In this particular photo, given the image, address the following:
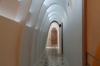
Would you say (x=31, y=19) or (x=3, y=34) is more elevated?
(x=31, y=19)

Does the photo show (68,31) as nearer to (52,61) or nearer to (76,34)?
(76,34)

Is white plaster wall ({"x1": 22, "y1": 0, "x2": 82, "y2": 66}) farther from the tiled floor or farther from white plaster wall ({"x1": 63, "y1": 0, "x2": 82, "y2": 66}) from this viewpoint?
the tiled floor

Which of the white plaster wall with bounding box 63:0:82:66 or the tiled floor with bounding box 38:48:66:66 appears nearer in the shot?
the white plaster wall with bounding box 63:0:82:66

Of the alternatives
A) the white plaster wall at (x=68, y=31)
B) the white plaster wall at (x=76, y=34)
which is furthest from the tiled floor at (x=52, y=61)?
the white plaster wall at (x=76, y=34)

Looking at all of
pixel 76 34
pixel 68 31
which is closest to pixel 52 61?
pixel 68 31

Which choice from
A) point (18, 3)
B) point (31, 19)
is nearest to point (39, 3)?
point (31, 19)

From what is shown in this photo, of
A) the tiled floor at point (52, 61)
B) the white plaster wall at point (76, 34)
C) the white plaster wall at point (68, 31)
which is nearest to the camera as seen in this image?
the white plaster wall at point (76, 34)

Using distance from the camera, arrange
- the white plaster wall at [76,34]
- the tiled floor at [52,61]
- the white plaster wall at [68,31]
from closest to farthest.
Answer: the white plaster wall at [76,34], the white plaster wall at [68,31], the tiled floor at [52,61]

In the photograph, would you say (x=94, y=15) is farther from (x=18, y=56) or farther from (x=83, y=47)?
(x=18, y=56)

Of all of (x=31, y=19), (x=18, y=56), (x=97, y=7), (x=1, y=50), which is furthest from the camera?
(x=31, y=19)

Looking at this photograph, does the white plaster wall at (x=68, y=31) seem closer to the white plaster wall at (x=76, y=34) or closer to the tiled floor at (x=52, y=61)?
the white plaster wall at (x=76, y=34)

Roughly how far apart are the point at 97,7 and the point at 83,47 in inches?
38.9

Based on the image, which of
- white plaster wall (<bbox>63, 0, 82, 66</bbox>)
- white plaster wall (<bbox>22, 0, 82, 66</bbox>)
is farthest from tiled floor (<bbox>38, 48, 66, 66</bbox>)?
white plaster wall (<bbox>63, 0, 82, 66</bbox>)

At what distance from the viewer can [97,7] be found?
193cm
